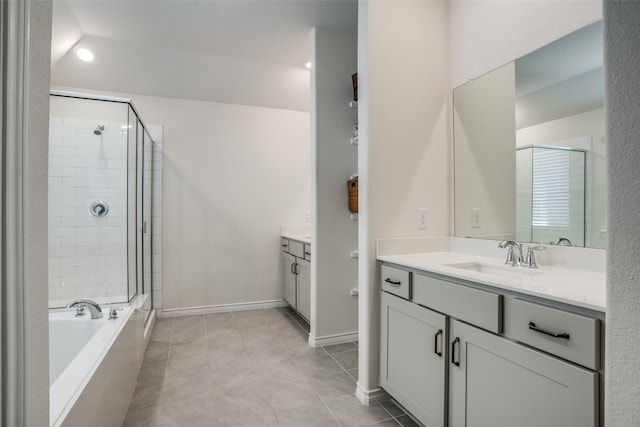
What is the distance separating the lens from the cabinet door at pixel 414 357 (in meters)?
1.46

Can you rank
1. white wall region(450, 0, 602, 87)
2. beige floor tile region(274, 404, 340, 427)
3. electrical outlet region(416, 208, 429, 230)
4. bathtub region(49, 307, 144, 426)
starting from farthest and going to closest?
electrical outlet region(416, 208, 429, 230) → beige floor tile region(274, 404, 340, 427) → white wall region(450, 0, 602, 87) → bathtub region(49, 307, 144, 426)

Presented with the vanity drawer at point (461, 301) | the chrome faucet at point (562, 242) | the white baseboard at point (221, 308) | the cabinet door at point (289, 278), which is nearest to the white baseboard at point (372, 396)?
the vanity drawer at point (461, 301)

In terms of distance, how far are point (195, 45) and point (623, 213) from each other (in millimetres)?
3050

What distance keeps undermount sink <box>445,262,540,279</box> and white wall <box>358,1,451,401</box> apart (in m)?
0.36

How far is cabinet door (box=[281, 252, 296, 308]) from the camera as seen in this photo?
11.4ft

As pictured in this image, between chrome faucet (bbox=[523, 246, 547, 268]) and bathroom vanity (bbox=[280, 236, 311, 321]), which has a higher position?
chrome faucet (bbox=[523, 246, 547, 268])

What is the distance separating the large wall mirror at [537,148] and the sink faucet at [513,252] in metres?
0.09

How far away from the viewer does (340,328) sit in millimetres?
2797

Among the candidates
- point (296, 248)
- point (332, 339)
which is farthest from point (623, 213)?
point (296, 248)

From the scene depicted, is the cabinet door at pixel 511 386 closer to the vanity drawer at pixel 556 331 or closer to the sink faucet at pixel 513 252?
the vanity drawer at pixel 556 331

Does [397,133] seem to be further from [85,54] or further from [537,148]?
[85,54]

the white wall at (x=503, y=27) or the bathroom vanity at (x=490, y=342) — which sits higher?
the white wall at (x=503, y=27)

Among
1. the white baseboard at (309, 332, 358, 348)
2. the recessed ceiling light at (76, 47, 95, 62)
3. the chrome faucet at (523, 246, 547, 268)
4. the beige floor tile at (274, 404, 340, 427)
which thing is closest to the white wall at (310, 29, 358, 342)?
the white baseboard at (309, 332, 358, 348)

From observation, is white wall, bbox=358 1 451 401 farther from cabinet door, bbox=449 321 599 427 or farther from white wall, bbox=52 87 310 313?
white wall, bbox=52 87 310 313
